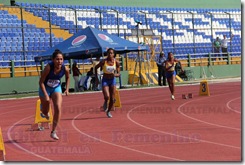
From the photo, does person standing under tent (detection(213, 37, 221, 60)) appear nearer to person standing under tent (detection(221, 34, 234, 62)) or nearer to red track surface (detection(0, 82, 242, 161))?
person standing under tent (detection(221, 34, 234, 62))

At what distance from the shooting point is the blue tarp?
102 ft

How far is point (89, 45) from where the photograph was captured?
3134cm

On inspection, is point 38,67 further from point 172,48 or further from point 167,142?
point 167,142

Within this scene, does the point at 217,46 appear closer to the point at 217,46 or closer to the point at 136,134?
the point at 217,46

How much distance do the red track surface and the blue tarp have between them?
9214 millimetres

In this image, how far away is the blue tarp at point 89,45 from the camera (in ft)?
102

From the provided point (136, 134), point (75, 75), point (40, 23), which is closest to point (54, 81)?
point (136, 134)

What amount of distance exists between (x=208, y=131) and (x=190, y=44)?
3252cm

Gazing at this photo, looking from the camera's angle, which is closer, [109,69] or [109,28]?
[109,69]

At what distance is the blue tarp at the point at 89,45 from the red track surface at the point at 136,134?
363 inches

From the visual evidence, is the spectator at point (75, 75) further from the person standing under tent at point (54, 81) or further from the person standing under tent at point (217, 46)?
the person standing under tent at point (54, 81)

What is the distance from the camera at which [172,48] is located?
4397 centimetres

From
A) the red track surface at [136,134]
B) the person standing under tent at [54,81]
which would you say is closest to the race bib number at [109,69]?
the red track surface at [136,134]

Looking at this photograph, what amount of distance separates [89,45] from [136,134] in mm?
17845
